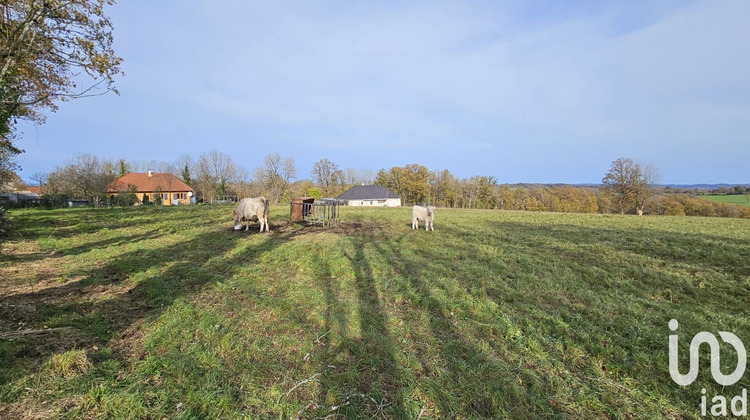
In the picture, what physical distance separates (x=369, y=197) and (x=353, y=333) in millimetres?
54794

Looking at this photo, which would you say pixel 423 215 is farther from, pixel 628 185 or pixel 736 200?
pixel 736 200

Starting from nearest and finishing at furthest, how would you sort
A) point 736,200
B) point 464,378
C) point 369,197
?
point 464,378, point 736,200, point 369,197

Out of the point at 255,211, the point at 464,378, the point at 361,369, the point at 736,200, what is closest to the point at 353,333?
the point at 361,369

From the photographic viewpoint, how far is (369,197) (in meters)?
58.9

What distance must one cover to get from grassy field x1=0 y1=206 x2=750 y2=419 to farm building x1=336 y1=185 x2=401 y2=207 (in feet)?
163

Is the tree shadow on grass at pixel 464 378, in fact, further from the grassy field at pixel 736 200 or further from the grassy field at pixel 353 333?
the grassy field at pixel 736 200

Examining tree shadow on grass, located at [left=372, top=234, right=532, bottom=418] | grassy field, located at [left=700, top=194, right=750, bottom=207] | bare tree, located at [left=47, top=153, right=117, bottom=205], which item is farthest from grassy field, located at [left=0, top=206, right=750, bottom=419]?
grassy field, located at [left=700, top=194, right=750, bottom=207]

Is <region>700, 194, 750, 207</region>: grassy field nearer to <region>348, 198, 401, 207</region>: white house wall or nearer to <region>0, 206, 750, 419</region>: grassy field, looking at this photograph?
<region>348, 198, 401, 207</region>: white house wall

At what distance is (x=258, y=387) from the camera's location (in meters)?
3.06

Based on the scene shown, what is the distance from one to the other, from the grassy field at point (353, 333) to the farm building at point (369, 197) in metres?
49.8

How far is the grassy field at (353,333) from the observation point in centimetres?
287

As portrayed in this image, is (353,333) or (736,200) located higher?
(736,200)

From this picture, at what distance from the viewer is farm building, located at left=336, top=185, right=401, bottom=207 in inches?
2306

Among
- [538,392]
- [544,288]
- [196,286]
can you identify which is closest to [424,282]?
[544,288]
